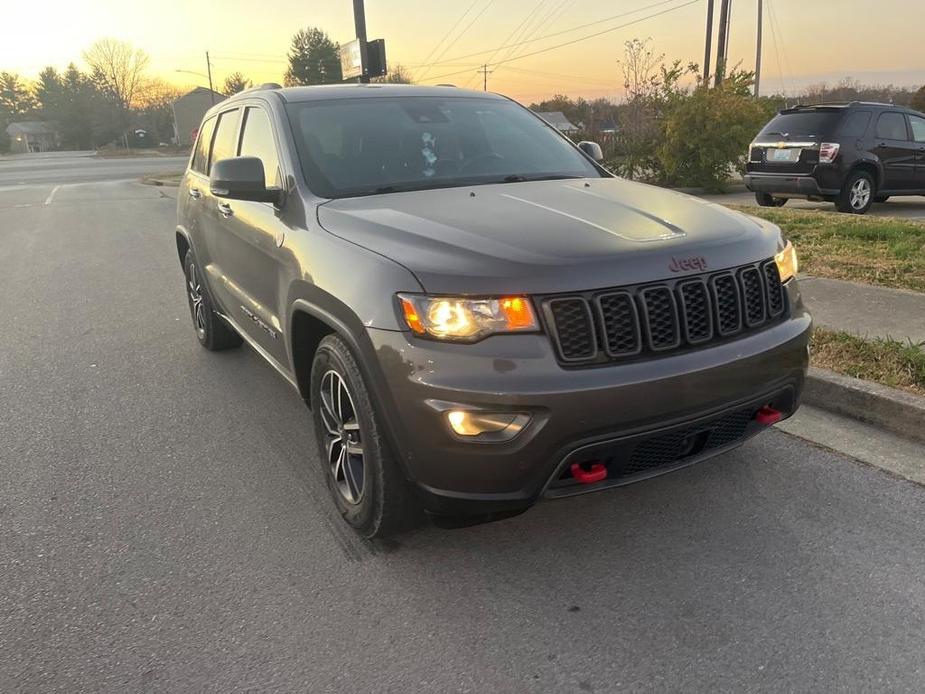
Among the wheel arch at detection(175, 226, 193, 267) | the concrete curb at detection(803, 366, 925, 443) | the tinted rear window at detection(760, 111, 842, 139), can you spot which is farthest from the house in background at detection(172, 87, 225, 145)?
the concrete curb at detection(803, 366, 925, 443)

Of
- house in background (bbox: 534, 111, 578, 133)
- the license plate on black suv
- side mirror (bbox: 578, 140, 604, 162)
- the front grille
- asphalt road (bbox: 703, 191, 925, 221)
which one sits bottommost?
asphalt road (bbox: 703, 191, 925, 221)

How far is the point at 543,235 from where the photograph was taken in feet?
8.52

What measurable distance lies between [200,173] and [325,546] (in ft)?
11.1

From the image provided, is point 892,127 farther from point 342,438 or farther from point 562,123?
point 562,123

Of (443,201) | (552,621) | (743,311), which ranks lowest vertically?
(552,621)

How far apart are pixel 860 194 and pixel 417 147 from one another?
9.94 meters

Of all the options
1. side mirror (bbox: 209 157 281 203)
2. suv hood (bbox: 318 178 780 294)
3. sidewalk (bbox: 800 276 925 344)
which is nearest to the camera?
suv hood (bbox: 318 178 780 294)

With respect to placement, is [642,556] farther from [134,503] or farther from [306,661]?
[134,503]

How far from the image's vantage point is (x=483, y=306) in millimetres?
2338

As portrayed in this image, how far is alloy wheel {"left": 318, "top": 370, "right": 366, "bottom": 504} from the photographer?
9.45 feet

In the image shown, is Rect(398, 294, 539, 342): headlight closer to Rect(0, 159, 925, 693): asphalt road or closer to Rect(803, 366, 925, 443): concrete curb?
Rect(0, 159, 925, 693): asphalt road

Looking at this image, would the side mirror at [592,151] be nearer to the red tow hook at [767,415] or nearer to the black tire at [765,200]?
the red tow hook at [767,415]

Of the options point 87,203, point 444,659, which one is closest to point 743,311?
point 444,659

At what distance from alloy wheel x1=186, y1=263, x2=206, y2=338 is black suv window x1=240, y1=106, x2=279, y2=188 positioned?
4.90 ft
